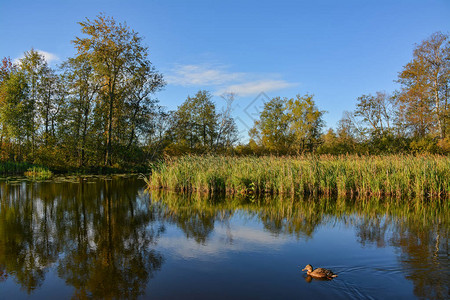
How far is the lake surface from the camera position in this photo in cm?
399

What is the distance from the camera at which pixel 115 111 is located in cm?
2570

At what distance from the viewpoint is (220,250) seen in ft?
18.4

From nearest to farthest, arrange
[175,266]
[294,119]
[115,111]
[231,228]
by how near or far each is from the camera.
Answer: [175,266]
[231,228]
[115,111]
[294,119]

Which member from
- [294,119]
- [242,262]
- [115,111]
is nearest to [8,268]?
[242,262]

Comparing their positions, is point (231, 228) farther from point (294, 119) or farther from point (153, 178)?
point (294, 119)

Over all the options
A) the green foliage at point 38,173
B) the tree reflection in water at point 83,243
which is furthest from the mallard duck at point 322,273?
the green foliage at point 38,173

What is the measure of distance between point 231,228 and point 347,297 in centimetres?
372

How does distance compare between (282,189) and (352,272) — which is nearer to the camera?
(352,272)

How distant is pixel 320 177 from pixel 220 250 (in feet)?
25.7

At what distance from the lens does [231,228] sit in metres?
7.23

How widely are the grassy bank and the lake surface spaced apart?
83.7 inches

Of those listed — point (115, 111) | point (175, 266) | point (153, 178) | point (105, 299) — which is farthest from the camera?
point (115, 111)

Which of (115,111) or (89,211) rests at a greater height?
(115,111)

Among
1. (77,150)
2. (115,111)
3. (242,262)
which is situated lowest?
(242,262)
